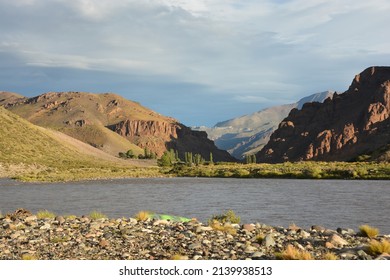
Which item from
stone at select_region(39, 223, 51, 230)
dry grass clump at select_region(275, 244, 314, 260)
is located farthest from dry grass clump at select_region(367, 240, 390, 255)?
stone at select_region(39, 223, 51, 230)

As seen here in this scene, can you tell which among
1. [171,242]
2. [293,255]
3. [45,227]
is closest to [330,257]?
[293,255]

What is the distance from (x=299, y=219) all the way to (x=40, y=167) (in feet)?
356

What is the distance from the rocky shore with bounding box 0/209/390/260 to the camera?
13367mm

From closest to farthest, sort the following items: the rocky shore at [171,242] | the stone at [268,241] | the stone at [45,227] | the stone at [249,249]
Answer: the rocky shore at [171,242] < the stone at [249,249] < the stone at [268,241] < the stone at [45,227]

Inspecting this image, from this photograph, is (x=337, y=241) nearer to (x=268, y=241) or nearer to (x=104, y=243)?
(x=268, y=241)

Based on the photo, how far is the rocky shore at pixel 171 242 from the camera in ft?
43.9

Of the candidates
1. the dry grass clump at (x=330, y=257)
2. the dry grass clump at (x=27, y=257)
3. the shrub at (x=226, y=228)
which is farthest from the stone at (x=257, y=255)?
the dry grass clump at (x=27, y=257)

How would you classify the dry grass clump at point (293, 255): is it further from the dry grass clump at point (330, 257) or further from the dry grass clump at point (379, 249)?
the dry grass clump at point (379, 249)

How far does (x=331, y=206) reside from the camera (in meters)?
36.1

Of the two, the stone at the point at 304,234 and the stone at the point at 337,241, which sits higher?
the stone at the point at 337,241

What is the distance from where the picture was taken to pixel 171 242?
15.5 m

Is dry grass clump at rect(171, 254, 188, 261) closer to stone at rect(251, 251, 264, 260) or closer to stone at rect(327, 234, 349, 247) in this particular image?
stone at rect(251, 251, 264, 260)
